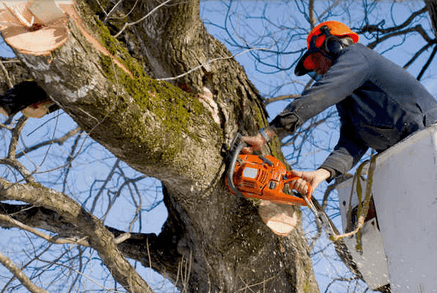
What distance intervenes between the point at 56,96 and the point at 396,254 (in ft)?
6.11

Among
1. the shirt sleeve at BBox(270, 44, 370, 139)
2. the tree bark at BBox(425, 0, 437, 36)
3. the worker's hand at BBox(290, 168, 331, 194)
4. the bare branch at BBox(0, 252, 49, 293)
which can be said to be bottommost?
the bare branch at BBox(0, 252, 49, 293)

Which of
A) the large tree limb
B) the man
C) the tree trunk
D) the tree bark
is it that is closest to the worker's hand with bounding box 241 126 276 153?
the man

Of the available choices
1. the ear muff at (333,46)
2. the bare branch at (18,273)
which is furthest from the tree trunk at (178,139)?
the ear muff at (333,46)

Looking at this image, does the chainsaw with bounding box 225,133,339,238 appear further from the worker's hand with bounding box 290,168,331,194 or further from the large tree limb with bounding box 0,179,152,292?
the large tree limb with bounding box 0,179,152,292

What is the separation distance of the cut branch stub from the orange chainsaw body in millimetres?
1232

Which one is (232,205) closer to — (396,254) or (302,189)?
(302,189)

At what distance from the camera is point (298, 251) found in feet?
10.1

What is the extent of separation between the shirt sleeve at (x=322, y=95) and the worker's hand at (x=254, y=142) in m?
0.10

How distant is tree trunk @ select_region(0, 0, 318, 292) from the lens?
221 centimetres

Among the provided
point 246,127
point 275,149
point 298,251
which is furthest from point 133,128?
point 298,251

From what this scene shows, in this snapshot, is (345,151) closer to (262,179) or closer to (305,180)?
(305,180)

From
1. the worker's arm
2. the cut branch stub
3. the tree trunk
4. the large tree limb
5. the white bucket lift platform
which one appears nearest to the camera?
the cut branch stub

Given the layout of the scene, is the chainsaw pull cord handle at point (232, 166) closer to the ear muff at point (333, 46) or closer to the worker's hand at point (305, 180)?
the worker's hand at point (305, 180)

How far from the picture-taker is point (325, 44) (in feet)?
9.98
